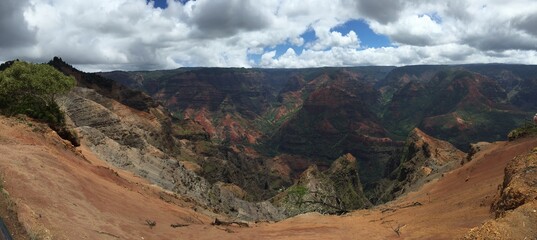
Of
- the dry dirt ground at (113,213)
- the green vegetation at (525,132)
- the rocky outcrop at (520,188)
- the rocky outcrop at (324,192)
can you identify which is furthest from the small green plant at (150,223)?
the green vegetation at (525,132)

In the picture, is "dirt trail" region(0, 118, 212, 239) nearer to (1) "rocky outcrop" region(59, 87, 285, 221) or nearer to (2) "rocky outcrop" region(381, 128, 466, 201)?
(1) "rocky outcrop" region(59, 87, 285, 221)

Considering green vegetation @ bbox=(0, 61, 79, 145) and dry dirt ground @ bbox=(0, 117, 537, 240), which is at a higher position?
green vegetation @ bbox=(0, 61, 79, 145)

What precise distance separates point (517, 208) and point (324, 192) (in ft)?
196

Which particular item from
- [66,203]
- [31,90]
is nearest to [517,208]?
[66,203]

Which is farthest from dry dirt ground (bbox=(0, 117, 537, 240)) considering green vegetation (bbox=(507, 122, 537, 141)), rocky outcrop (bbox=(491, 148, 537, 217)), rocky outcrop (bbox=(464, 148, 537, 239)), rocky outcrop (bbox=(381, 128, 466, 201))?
rocky outcrop (bbox=(381, 128, 466, 201))

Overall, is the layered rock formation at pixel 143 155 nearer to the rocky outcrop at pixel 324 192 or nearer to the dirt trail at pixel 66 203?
the rocky outcrop at pixel 324 192

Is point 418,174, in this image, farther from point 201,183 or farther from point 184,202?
point 184,202

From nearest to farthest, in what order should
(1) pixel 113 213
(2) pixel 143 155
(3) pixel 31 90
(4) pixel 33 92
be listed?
(1) pixel 113 213
(3) pixel 31 90
(4) pixel 33 92
(2) pixel 143 155

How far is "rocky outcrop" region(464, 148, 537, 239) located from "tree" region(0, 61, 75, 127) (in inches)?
1536

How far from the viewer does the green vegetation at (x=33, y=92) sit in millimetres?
40031

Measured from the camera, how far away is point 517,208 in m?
15.4

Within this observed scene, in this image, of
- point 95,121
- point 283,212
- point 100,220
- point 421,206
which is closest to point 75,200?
point 100,220

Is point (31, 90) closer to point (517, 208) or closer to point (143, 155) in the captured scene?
point (143, 155)

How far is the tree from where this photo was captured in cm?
4004
